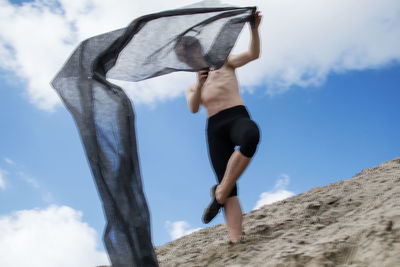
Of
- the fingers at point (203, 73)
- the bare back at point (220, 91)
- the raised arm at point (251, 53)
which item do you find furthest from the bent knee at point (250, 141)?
the raised arm at point (251, 53)

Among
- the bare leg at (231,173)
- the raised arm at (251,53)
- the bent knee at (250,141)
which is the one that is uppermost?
the raised arm at (251,53)

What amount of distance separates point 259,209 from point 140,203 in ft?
10.5

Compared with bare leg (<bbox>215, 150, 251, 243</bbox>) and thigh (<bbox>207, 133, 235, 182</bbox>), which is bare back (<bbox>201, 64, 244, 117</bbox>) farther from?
bare leg (<bbox>215, 150, 251, 243</bbox>)

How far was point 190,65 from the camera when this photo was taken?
134 inches

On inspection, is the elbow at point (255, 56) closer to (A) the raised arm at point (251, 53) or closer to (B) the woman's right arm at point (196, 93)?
(A) the raised arm at point (251, 53)

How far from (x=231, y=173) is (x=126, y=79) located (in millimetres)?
1086

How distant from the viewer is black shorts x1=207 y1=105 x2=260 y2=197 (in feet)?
10.4

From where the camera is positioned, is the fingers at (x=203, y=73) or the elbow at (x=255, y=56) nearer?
the fingers at (x=203, y=73)

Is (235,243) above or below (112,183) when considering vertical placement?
below

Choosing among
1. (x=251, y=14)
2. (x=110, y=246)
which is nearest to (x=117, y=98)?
(x=110, y=246)

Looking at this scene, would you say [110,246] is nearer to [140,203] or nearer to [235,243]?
[140,203]

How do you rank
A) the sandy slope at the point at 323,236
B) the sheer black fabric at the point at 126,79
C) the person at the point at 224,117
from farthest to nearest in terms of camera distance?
the person at the point at 224,117, the sheer black fabric at the point at 126,79, the sandy slope at the point at 323,236

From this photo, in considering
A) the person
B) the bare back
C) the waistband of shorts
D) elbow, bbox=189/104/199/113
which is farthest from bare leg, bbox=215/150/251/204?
elbow, bbox=189/104/199/113

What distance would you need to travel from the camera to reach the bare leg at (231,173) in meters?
3.20
